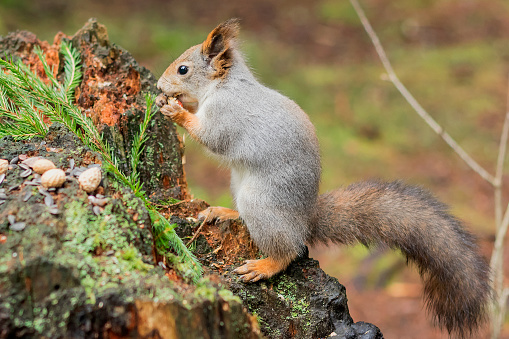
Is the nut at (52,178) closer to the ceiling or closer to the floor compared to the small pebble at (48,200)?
closer to the ceiling

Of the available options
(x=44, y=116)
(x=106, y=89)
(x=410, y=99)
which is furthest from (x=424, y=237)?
(x=44, y=116)

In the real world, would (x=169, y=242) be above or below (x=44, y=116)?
below

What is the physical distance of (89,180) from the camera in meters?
1.55

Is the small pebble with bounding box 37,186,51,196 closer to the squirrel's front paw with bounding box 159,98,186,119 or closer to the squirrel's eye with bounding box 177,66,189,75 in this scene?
the squirrel's front paw with bounding box 159,98,186,119

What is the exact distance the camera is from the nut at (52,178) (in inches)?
59.2

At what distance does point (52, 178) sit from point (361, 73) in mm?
5907

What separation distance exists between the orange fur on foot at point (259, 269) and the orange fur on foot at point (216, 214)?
0.95ft

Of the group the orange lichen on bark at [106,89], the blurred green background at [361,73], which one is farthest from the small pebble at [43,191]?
the blurred green background at [361,73]

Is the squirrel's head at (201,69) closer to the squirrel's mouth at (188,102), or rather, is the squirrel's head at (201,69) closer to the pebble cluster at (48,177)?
the squirrel's mouth at (188,102)

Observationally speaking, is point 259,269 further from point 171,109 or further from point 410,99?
point 410,99

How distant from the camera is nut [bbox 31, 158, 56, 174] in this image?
159 cm

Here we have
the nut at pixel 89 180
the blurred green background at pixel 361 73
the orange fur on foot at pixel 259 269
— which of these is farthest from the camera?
the blurred green background at pixel 361 73

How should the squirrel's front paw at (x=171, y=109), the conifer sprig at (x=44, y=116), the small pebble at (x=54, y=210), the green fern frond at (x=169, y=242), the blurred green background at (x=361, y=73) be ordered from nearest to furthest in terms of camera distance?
the small pebble at (x=54, y=210)
the green fern frond at (x=169, y=242)
the conifer sprig at (x=44, y=116)
the squirrel's front paw at (x=171, y=109)
the blurred green background at (x=361, y=73)

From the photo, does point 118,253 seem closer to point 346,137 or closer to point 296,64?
point 346,137
